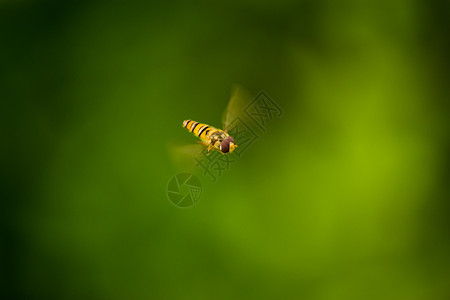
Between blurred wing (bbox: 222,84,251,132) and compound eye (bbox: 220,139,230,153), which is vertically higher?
blurred wing (bbox: 222,84,251,132)

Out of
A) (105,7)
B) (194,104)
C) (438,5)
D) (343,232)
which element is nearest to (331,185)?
(343,232)

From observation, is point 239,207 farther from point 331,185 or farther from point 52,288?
point 52,288

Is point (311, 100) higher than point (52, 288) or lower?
higher

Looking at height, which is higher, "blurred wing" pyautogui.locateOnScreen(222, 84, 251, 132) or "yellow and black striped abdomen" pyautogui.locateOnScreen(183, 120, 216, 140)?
"blurred wing" pyautogui.locateOnScreen(222, 84, 251, 132)

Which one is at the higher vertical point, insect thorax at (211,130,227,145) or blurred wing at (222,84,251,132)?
blurred wing at (222,84,251,132)

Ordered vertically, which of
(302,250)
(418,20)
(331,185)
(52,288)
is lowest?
(52,288)

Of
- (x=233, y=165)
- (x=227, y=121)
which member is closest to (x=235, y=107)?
(x=227, y=121)
